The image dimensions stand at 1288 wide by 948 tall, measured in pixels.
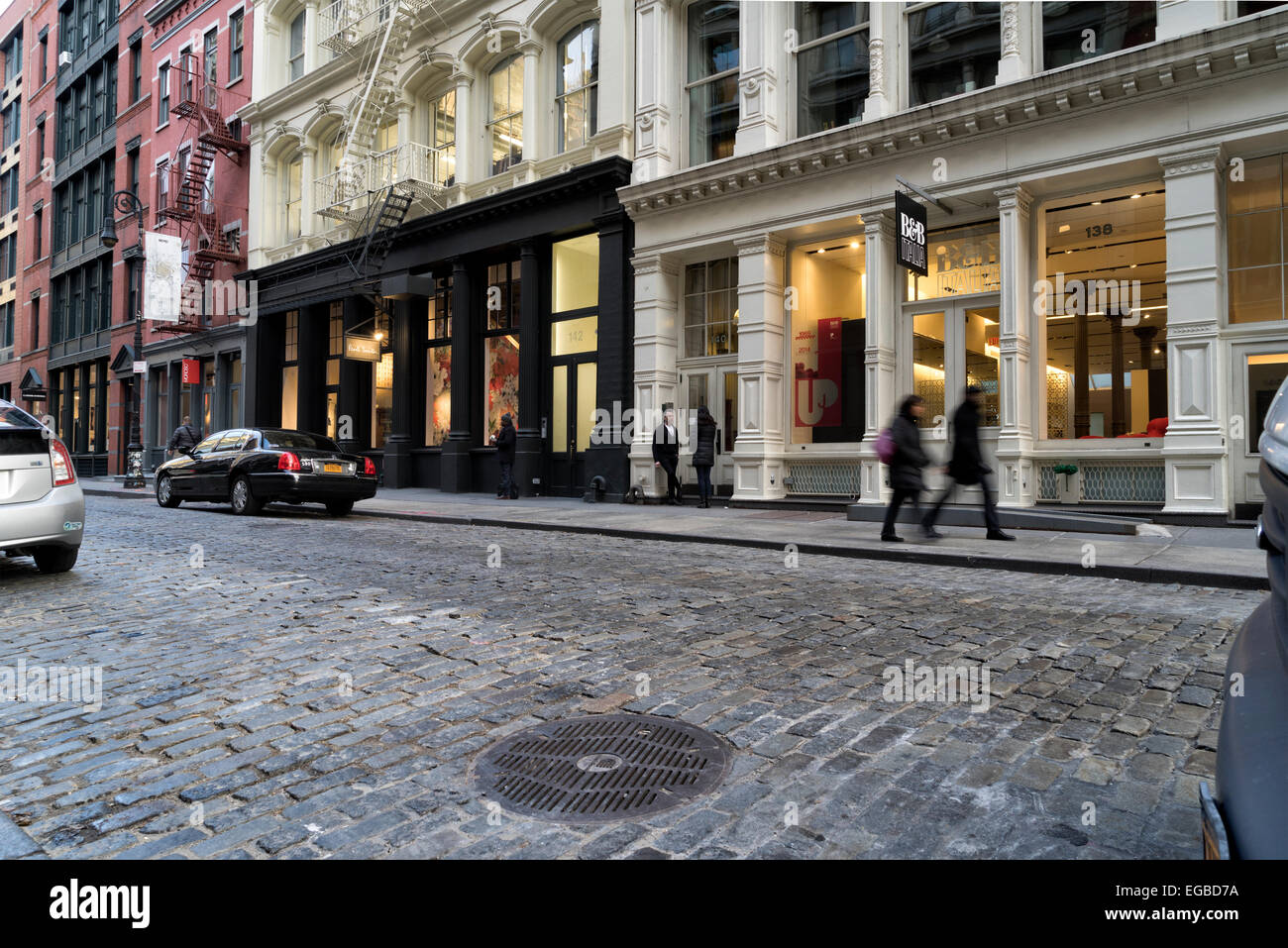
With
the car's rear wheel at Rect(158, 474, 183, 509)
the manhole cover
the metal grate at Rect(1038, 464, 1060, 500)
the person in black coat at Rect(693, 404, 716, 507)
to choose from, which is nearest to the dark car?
the car's rear wheel at Rect(158, 474, 183, 509)

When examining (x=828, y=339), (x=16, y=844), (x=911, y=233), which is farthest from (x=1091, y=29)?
(x=16, y=844)

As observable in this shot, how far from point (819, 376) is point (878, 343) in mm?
1789

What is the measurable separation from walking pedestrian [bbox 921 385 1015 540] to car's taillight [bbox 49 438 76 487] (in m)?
9.76

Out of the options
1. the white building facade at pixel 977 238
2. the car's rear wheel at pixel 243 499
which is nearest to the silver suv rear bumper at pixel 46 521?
the car's rear wheel at pixel 243 499

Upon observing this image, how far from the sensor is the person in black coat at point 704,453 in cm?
1670

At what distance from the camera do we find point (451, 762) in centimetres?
315

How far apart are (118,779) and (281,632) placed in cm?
240

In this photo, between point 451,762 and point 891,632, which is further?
point 891,632

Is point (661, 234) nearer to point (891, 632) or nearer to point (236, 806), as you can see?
point (891, 632)

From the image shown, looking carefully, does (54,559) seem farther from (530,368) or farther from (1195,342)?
(1195,342)

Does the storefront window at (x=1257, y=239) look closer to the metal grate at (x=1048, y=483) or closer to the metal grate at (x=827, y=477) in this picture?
the metal grate at (x=1048, y=483)

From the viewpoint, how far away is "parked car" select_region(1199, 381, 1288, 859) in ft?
3.92

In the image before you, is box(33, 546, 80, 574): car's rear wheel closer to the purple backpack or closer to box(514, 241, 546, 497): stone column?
the purple backpack
